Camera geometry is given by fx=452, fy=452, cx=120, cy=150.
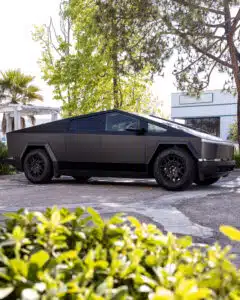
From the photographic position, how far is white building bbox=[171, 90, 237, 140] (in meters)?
40.0

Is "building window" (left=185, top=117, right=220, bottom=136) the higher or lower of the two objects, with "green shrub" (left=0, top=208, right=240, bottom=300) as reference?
higher

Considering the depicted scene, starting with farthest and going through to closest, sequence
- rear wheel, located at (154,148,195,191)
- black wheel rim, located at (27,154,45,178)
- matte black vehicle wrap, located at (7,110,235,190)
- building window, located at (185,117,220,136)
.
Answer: building window, located at (185,117,220,136)
black wheel rim, located at (27,154,45,178)
matte black vehicle wrap, located at (7,110,235,190)
rear wheel, located at (154,148,195,191)

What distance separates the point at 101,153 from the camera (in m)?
8.56

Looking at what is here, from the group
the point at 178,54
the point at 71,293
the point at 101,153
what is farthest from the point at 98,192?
the point at 178,54

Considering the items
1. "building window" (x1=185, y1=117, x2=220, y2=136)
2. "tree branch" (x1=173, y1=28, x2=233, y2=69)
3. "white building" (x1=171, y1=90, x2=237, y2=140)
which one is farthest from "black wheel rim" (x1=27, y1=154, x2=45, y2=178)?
"building window" (x1=185, y1=117, x2=220, y2=136)

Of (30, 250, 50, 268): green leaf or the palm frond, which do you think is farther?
the palm frond

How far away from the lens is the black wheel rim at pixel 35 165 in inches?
354

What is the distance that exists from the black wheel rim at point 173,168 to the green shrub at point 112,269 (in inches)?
252

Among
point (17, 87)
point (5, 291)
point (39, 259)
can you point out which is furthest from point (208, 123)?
point (5, 291)

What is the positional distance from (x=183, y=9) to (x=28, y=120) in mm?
24354

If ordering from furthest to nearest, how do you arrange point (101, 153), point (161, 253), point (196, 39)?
point (196, 39), point (101, 153), point (161, 253)

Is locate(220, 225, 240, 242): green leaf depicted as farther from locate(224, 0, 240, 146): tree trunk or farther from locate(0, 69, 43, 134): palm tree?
locate(0, 69, 43, 134): palm tree

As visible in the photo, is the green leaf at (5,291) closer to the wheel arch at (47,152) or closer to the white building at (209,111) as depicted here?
the wheel arch at (47,152)

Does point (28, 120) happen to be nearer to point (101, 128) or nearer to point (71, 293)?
point (101, 128)
